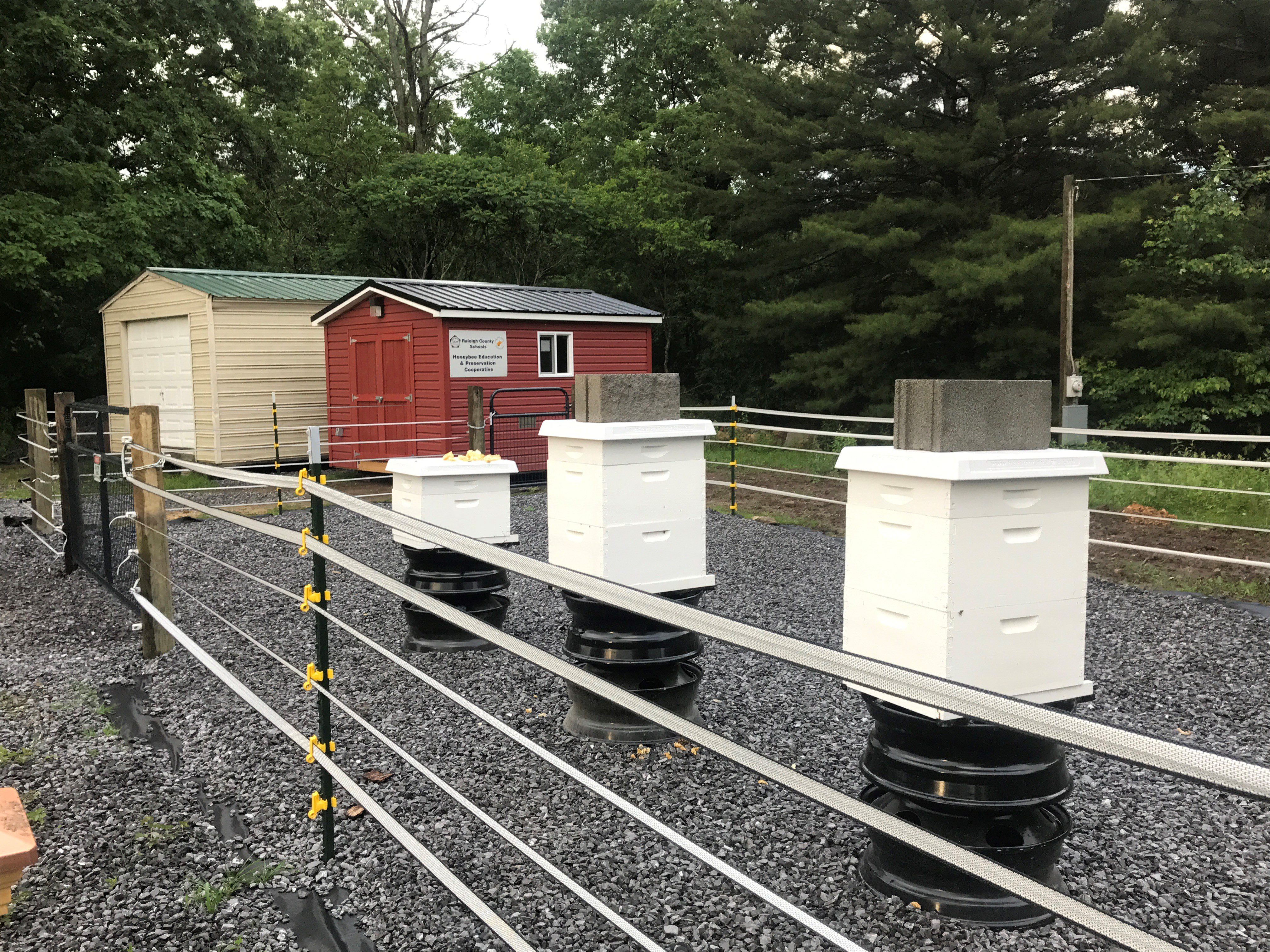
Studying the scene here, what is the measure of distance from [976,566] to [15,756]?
3933mm

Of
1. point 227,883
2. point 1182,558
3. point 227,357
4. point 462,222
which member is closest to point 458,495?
point 227,883

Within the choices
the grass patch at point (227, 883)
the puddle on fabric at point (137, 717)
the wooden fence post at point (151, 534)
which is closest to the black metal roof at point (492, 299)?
the wooden fence post at point (151, 534)

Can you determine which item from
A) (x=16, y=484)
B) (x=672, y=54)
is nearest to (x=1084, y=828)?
(x=16, y=484)

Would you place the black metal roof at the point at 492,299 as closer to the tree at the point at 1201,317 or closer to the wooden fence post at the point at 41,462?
the wooden fence post at the point at 41,462

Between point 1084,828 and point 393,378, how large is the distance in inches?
518

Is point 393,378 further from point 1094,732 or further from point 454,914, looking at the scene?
point 1094,732

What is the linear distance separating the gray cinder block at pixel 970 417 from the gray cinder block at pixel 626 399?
1.54 metres

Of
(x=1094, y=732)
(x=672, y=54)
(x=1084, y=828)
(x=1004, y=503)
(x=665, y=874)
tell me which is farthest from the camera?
(x=672, y=54)

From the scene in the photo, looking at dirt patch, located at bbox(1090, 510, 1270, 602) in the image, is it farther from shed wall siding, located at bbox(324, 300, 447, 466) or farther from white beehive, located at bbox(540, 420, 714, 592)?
shed wall siding, located at bbox(324, 300, 447, 466)

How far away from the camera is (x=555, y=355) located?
618 inches

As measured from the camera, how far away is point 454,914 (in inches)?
120

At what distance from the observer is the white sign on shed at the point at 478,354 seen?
1452 cm

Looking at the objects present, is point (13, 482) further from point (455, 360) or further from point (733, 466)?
point (733, 466)

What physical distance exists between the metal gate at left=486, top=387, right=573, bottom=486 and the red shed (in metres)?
0.02
